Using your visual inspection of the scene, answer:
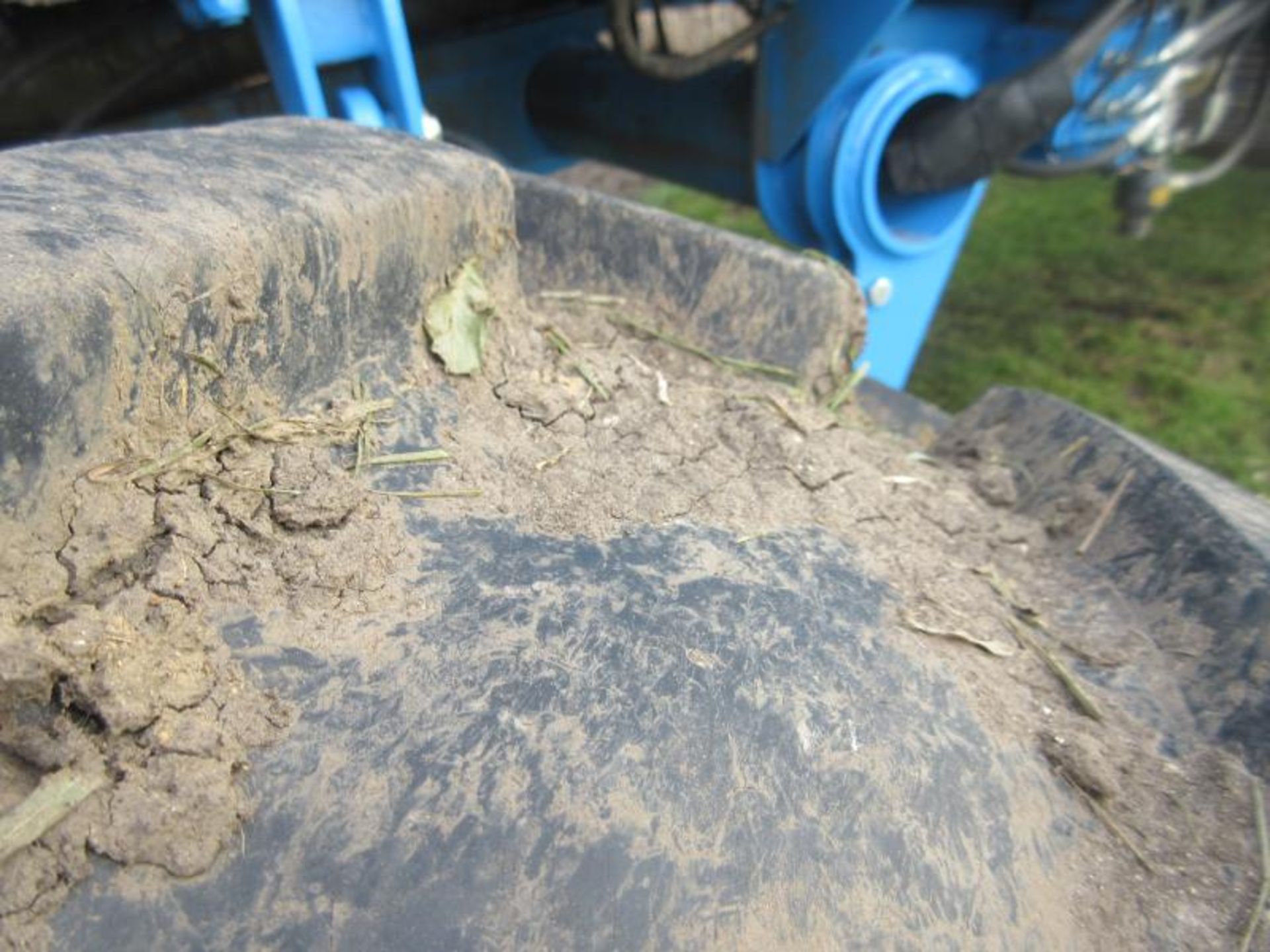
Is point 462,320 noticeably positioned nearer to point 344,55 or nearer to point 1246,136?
point 344,55

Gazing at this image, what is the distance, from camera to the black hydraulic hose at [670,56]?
5.41 ft

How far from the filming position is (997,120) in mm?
1685

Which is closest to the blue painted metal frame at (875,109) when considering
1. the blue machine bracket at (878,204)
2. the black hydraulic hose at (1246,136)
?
the blue machine bracket at (878,204)

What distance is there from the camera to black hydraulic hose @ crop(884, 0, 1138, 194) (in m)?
1.69

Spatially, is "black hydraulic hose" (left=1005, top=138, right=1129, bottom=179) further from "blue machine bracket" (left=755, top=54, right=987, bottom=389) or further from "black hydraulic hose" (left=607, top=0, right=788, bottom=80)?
"black hydraulic hose" (left=607, top=0, right=788, bottom=80)

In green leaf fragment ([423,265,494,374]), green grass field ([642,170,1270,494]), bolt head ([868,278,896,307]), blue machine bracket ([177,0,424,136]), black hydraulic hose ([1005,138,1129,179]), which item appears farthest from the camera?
green grass field ([642,170,1270,494])

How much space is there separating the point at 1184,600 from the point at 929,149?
3.57ft

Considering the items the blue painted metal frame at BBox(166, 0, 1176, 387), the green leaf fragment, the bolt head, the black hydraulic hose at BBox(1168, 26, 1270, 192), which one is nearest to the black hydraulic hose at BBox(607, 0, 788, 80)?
the blue painted metal frame at BBox(166, 0, 1176, 387)

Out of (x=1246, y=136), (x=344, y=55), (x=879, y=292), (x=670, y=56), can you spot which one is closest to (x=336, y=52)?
Answer: (x=344, y=55)

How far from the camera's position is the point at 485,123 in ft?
7.34

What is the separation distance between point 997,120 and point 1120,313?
2.05 metres

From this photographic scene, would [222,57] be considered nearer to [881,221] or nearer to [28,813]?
[881,221]

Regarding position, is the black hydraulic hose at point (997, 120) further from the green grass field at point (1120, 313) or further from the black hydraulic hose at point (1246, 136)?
the green grass field at point (1120, 313)

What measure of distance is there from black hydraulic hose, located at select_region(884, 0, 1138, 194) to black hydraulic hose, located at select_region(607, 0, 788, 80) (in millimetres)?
334
